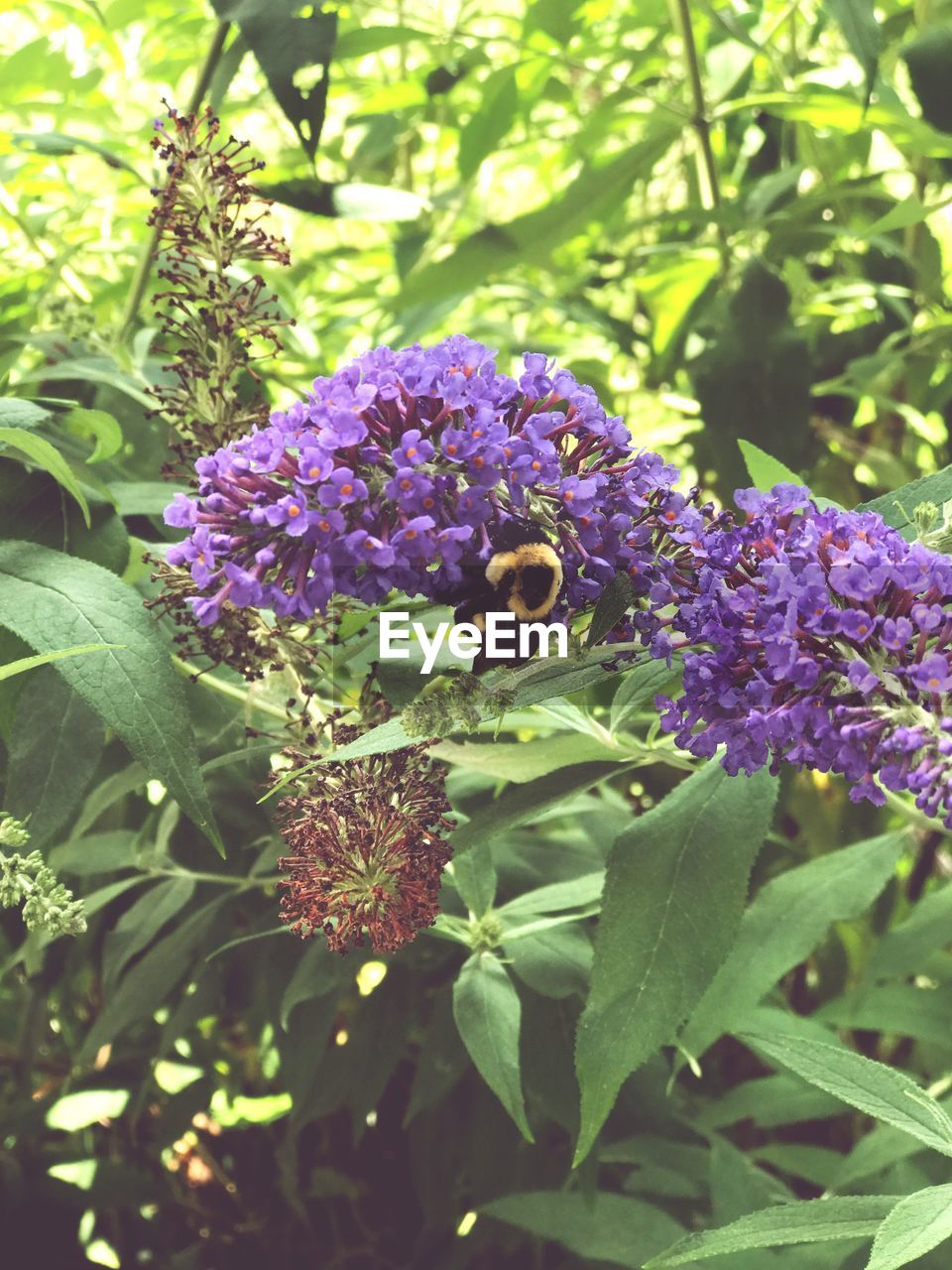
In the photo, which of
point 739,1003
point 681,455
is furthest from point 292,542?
point 681,455

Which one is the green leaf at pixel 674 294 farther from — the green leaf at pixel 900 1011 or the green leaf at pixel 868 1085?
the green leaf at pixel 868 1085

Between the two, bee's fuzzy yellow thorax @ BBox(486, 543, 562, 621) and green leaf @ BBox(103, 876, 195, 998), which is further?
green leaf @ BBox(103, 876, 195, 998)

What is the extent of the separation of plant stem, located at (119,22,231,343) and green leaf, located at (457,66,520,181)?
287mm

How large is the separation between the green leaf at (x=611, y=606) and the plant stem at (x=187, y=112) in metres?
0.54

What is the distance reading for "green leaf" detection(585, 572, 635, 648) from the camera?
66cm

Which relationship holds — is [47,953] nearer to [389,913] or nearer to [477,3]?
[389,913]

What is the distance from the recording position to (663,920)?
79 cm

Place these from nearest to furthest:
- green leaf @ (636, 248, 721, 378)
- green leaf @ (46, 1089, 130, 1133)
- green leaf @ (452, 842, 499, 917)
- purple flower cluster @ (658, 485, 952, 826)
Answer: purple flower cluster @ (658, 485, 952, 826), green leaf @ (452, 842, 499, 917), green leaf @ (46, 1089, 130, 1133), green leaf @ (636, 248, 721, 378)

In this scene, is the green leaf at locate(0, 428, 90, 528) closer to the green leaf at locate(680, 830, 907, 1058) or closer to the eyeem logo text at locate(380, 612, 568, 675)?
the eyeem logo text at locate(380, 612, 568, 675)

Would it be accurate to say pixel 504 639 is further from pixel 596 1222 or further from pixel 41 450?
pixel 596 1222

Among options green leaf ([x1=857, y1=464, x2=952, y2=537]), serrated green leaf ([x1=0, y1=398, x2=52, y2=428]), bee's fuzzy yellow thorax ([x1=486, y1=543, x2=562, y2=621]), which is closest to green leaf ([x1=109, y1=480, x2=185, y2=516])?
serrated green leaf ([x1=0, y1=398, x2=52, y2=428])

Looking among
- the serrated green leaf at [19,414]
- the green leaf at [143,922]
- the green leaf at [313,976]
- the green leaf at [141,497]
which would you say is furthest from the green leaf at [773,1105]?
the serrated green leaf at [19,414]

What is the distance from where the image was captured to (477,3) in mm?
1651

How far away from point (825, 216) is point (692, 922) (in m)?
1.13
